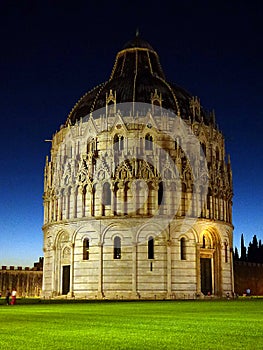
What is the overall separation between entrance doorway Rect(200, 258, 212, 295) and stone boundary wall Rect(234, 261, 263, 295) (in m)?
15.4

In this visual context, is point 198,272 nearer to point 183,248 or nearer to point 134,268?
point 183,248

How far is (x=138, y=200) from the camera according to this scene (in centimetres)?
5428

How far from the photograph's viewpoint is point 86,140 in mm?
59000

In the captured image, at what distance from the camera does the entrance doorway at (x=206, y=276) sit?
56.9m

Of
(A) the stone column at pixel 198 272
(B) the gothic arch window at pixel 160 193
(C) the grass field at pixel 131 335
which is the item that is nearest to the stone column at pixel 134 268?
(B) the gothic arch window at pixel 160 193

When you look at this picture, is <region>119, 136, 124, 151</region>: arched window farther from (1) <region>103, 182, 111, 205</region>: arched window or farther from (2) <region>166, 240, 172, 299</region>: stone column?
(2) <region>166, 240, 172, 299</region>: stone column

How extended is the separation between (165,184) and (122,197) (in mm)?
4632

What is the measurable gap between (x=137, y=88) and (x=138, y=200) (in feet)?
45.4

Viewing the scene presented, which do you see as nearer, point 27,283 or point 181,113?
point 181,113

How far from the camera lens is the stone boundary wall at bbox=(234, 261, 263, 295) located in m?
73.2

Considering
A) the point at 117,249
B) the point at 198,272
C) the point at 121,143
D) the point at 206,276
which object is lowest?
the point at 206,276

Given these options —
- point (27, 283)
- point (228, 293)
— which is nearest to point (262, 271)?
point (228, 293)

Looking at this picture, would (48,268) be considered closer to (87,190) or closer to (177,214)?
(87,190)

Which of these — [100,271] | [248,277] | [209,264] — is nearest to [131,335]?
[100,271]
